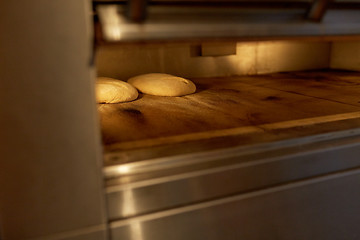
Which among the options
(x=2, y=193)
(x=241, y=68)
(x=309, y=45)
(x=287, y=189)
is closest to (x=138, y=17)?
(x=2, y=193)

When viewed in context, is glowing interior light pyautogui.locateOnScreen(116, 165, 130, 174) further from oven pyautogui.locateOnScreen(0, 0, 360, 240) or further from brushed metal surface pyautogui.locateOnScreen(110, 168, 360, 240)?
brushed metal surface pyautogui.locateOnScreen(110, 168, 360, 240)

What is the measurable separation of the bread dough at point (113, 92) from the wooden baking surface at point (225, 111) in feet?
0.10

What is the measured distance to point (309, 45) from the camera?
229 cm

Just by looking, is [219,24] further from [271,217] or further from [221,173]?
[271,217]

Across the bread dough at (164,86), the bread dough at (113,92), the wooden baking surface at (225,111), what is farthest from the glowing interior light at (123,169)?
the bread dough at (164,86)

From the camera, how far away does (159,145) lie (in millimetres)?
838

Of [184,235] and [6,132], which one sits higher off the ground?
[6,132]

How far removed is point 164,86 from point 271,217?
0.84 m

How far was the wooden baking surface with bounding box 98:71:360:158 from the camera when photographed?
950 mm

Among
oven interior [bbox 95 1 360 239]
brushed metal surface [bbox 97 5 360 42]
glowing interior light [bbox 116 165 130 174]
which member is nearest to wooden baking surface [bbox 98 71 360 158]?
oven interior [bbox 95 1 360 239]

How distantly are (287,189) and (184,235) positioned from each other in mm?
307

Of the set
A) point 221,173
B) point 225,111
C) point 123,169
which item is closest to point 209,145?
point 221,173

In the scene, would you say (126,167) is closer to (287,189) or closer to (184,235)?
(184,235)

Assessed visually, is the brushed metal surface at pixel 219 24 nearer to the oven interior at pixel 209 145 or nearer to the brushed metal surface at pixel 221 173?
the oven interior at pixel 209 145
